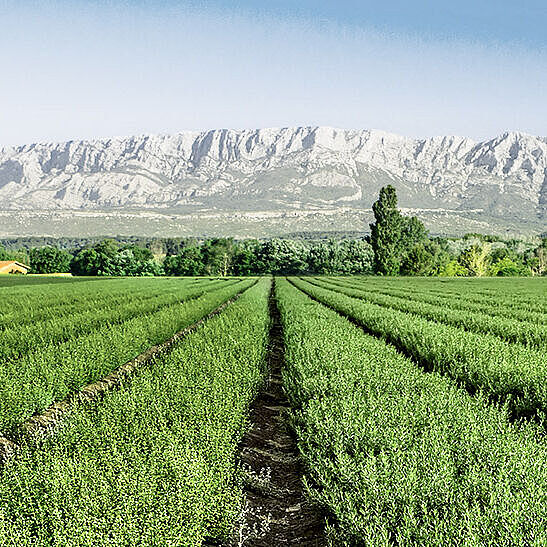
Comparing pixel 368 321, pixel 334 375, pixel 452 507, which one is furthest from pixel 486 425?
pixel 368 321

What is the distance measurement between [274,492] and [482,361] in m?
4.64

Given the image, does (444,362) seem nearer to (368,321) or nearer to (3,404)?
(368,321)

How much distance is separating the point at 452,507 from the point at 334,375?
146 inches

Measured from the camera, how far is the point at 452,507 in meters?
3.46

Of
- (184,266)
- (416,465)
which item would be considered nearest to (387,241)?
(184,266)

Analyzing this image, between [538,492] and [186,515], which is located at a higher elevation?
[538,492]

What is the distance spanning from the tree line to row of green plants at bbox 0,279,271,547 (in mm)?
73095

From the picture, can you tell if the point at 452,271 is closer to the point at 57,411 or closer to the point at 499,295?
the point at 499,295

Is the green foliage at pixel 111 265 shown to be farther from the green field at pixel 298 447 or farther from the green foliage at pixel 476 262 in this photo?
the green field at pixel 298 447

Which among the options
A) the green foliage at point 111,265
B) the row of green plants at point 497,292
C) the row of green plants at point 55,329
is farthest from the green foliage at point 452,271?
the row of green plants at point 55,329

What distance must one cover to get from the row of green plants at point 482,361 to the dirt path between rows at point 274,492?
2.79 metres

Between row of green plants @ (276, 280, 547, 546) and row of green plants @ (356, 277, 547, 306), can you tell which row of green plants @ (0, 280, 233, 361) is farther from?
row of green plants @ (356, 277, 547, 306)

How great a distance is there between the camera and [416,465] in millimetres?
4145

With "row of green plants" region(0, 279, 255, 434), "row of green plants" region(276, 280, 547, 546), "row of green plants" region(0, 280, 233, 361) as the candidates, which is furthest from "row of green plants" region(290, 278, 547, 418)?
"row of green plants" region(0, 280, 233, 361)
